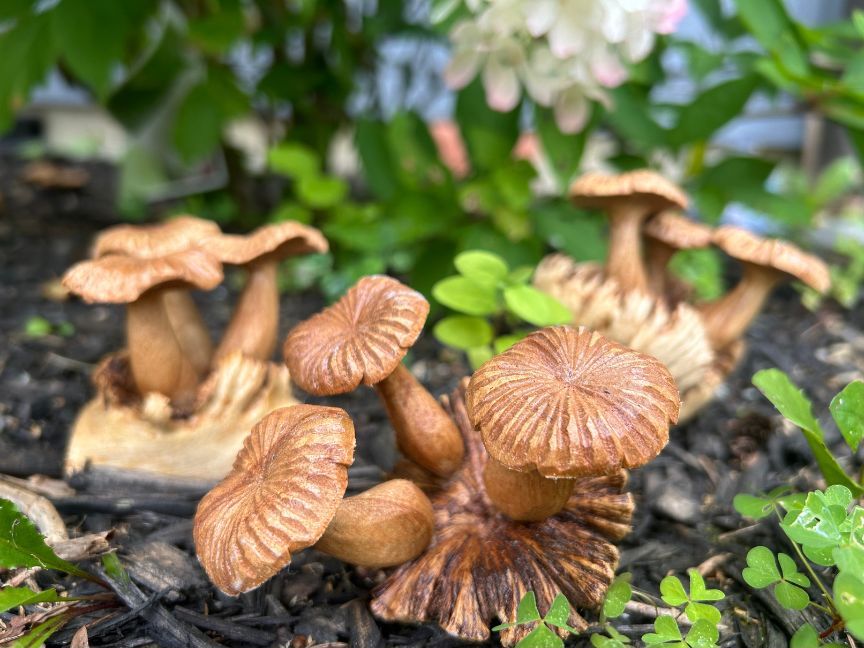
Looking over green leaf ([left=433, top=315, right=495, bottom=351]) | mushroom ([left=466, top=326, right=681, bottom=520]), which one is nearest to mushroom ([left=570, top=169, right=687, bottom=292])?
green leaf ([left=433, top=315, right=495, bottom=351])

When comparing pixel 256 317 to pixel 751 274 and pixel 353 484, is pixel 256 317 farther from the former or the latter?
pixel 751 274

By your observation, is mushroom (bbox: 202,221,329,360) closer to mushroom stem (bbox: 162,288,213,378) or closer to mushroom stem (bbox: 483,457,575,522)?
mushroom stem (bbox: 162,288,213,378)

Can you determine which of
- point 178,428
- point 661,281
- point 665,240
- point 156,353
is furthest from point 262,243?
point 661,281

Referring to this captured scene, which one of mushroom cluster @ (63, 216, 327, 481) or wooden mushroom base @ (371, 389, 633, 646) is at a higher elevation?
mushroom cluster @ (63, 216, 327, 481)

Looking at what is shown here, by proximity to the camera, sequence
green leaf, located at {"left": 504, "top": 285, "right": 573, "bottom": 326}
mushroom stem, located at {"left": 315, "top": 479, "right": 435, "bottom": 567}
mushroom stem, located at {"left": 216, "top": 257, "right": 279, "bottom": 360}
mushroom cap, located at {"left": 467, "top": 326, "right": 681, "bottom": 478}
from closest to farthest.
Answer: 1. mushroom cap, located at {"left": 467, "top": 326, "right": 681, "bottom": 478}
2. mushroom stem, located at {"left": 315, "top": 479, "right": 435, "bottom": 567}
3. green leaf, located at {"left": 504, "top": 285, "right": 573, "bottom": 326}
4. mushroom stem, located at {"left": 216, "top": 257, "right": 279, "bottom": 360}

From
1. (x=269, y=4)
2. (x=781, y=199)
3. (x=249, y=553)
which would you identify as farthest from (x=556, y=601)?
(x=269, y=4)

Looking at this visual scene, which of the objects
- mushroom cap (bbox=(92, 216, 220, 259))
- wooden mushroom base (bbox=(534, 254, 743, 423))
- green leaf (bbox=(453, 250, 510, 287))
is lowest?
wooden mushroom base (bbox=(534, 254, 743, 423))

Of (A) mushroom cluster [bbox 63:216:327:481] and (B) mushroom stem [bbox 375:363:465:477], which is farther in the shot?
(A) mushroom cluster [bbox 63:216:327:481]

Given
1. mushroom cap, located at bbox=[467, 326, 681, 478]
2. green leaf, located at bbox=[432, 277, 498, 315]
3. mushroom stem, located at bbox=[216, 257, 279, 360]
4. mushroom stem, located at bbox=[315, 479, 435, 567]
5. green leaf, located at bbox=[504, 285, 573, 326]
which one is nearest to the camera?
mushroom cap, located at bbox=[467, 326, 681, 478]

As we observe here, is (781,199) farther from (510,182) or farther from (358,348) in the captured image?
(358,348)
